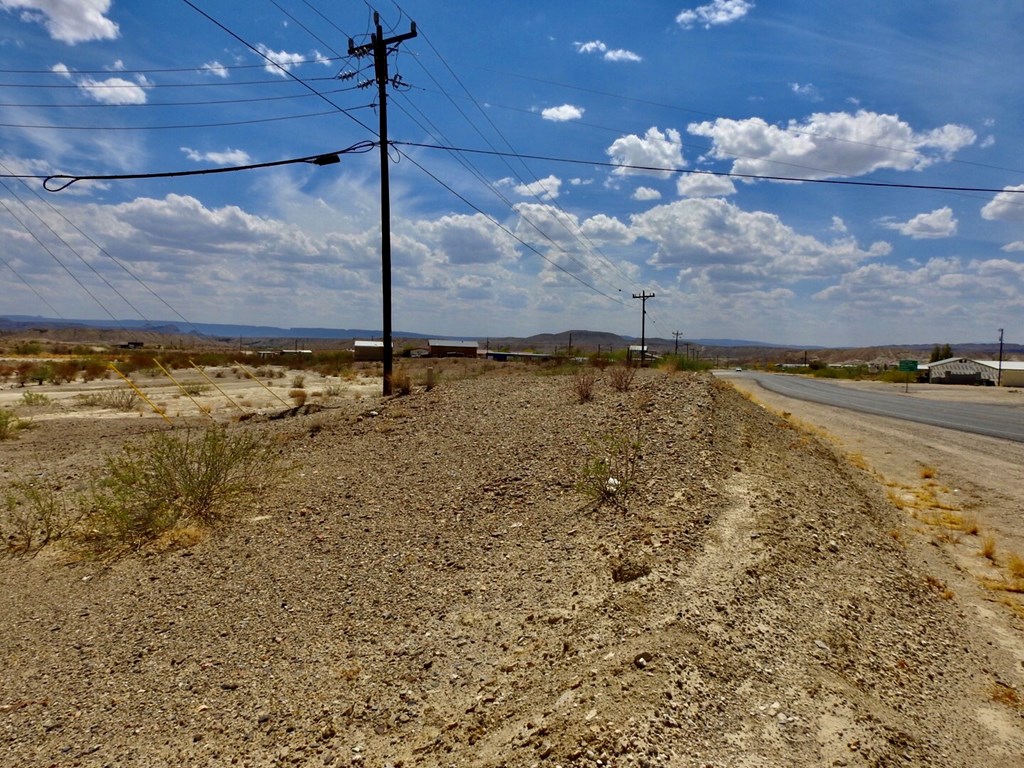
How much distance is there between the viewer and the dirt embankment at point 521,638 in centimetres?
389

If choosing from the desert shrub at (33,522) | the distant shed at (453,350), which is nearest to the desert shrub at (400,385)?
the desert shrub at (33,522)

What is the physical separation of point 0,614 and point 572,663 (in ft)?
17.8

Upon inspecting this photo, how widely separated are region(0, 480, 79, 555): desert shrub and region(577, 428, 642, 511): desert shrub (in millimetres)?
6632

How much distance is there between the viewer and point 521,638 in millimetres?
5059

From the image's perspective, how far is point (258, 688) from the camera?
465 centimetres

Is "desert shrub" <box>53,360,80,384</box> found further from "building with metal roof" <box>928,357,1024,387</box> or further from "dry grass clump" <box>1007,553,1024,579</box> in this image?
"building with metal roof" <box>928,357,1024,387</box>

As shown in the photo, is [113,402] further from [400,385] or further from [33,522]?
[33,522]

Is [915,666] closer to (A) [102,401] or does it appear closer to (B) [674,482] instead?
(B) [674,482]

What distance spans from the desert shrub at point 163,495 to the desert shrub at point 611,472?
16.1ft

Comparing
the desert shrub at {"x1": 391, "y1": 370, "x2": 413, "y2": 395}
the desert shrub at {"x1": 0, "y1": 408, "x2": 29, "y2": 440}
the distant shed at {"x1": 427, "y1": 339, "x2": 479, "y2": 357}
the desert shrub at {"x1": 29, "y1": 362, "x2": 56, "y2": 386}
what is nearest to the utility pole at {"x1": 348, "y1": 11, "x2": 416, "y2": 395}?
the desert shrub at {"x1": 391, "y1": 370, "x2": 413, "y2": 395}

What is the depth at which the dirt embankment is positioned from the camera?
389 centimetres

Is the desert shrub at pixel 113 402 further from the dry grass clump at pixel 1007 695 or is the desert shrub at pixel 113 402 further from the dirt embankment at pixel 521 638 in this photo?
the dry grass clump at pixel 1007 695

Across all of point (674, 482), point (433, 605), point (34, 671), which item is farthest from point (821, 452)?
point (34, 671)

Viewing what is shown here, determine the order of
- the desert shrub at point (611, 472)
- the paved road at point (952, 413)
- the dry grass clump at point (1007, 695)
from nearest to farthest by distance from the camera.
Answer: the dry grass clump at point (1007, 695)
the desert shrub at point (611, 472)
the paved road at point (952, 413)
